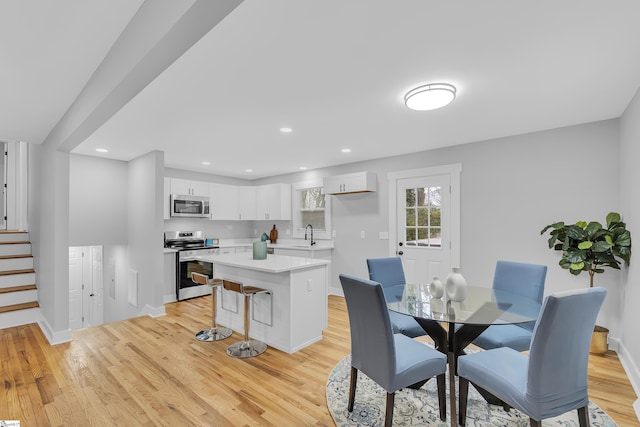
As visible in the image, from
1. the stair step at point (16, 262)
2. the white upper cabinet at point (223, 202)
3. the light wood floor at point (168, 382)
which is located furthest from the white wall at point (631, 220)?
the stair step at point (16, 262)

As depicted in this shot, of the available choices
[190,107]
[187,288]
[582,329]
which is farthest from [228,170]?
[582,329]

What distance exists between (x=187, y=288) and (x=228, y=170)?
2.29 metres

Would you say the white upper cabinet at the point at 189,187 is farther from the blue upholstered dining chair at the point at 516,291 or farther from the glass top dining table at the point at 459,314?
the blue upholstered dining chair at the point at 516,291

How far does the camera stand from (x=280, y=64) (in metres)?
2.05

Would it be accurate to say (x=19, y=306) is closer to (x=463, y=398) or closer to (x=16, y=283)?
(x=16, y=283)

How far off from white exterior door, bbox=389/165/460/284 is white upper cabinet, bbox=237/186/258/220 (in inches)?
124

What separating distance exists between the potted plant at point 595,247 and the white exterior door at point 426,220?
1227 mm

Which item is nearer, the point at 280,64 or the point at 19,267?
the point at 280,64

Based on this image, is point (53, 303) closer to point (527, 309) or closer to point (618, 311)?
point (527, 309)

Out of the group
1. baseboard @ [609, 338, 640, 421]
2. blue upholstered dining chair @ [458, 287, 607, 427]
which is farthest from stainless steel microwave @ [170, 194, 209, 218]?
baseboard @ [609, 338, 640, 421]

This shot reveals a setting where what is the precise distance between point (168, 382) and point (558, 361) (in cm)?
273

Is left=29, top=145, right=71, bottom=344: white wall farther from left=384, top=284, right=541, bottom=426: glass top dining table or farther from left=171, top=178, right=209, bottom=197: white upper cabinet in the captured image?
left=384, top=284, right=541, bottom=426: glass top dining table

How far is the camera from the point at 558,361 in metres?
1.57

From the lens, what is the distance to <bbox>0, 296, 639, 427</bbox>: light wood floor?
212 cm
